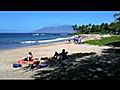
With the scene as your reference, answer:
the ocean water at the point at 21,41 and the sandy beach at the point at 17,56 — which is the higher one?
the ocean water at the point at 21,41

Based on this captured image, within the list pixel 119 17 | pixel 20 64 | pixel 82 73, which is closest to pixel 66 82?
pixel 82 73

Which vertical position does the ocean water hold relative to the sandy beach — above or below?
above

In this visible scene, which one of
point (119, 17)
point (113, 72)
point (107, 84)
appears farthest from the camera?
point (119, 17)

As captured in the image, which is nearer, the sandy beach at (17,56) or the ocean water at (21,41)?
the sandy beach at (17,56)

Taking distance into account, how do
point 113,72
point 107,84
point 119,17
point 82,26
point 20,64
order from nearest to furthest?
1. point 107,84
2. point 113,72
3. point 20,64
4. point 119,17
5. point 82,26

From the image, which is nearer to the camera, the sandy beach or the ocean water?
the sandy beach

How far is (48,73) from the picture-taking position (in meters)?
10.6

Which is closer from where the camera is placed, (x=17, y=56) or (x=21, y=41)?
(x=17, y=56)

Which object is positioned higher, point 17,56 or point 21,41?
point 21,41
